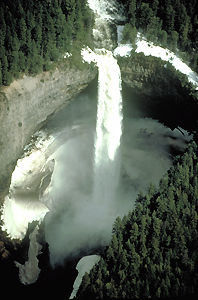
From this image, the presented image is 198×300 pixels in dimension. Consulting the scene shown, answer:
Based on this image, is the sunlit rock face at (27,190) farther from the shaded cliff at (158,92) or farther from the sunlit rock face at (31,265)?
the shaded cliff at (158,92)

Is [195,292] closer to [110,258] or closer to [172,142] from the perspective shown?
[110,258]

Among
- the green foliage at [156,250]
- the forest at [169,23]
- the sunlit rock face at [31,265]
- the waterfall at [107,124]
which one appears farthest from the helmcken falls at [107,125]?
the green foliage at [156,250]

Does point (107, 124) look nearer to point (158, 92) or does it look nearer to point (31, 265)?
point (158, 92)

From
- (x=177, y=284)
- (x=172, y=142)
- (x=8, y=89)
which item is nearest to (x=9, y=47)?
(x=8, y=89)

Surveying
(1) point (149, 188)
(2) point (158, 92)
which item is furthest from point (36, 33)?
(1) point (149, 188)

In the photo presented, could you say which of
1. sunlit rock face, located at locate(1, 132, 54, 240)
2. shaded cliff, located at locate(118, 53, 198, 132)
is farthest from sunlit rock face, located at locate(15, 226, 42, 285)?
shaded cliff, located at locate(118, 53, 198, 132)
